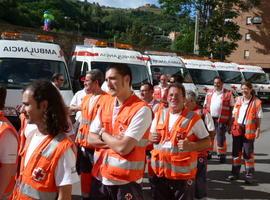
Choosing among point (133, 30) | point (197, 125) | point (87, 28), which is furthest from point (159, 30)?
point (197, 125)

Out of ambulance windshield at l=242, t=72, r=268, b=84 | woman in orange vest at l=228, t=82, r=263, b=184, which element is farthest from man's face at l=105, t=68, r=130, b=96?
ambulance windshield at l=242, t=72, r=268, b=84

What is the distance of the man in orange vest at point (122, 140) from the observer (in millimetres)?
3779

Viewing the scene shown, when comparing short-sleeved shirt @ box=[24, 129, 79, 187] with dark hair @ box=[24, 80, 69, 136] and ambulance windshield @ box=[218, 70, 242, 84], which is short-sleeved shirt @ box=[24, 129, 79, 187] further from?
ambulance windshield @ box=[218, 70, 242, 84]

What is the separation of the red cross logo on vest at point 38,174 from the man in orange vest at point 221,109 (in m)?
8.14

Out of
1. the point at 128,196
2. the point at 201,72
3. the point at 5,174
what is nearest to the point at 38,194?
the point at 5,174

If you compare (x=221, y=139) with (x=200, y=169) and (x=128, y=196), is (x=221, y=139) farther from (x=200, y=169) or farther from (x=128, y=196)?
(x=128, y=196)

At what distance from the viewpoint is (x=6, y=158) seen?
3367 millimetres

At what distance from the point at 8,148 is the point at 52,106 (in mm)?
616

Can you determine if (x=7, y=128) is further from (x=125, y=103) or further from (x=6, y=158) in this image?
(x=125, y=103)

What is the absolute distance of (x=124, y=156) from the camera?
12.5 feet

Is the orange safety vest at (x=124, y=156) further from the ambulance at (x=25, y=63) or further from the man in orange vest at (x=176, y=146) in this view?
the ambulance at (x=25, y=63)

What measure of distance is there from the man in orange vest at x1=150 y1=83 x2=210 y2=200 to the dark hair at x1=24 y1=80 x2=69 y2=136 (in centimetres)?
200

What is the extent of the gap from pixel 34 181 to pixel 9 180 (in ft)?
1.50

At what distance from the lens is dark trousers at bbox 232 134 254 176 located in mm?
8852
